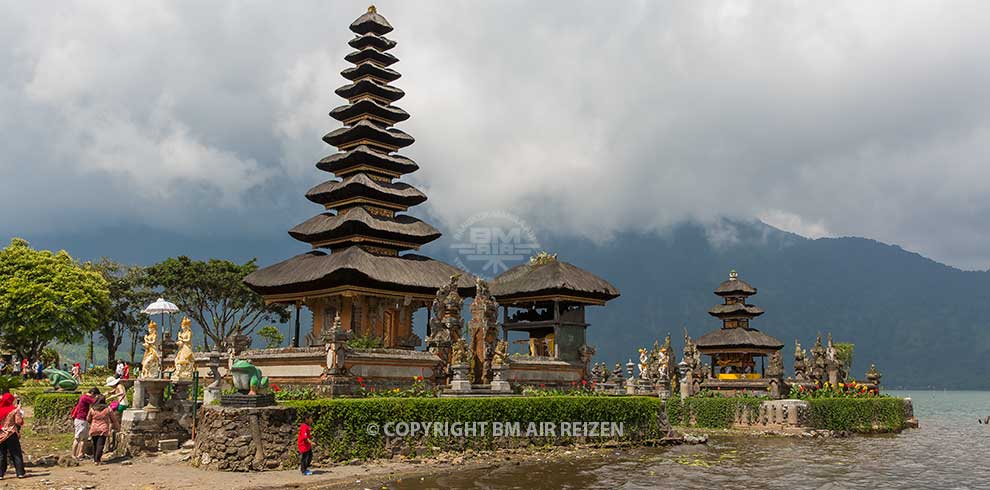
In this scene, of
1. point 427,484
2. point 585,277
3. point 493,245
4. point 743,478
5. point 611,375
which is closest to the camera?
point 427,484

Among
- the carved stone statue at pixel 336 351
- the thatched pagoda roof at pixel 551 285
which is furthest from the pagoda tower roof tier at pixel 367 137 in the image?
the carved stone statue at pixel 336 351

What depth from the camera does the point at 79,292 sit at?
51.9m

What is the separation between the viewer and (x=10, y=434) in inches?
768

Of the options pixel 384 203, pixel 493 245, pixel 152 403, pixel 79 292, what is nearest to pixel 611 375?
pixel 493 245

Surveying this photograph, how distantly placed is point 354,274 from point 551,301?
40.6ft

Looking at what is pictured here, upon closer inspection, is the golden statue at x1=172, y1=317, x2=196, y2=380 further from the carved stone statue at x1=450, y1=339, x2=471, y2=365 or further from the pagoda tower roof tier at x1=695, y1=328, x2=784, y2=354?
the pagoda tower roof tier at x1=695, y1=328, x2=784, y2=354

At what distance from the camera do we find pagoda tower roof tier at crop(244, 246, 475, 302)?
38656 millimetres

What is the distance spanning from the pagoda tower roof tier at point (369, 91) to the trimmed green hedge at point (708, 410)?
24792 mm

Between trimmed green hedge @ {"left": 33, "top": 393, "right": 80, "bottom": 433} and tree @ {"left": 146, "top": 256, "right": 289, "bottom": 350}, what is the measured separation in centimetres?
3287

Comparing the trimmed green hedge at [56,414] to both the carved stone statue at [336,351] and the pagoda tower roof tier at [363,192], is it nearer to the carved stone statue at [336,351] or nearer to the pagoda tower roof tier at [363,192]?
the carved stone statue at [336,351]

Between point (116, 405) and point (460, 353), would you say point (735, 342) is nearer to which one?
point (460, 353)

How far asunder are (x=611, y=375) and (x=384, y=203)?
16109 mm

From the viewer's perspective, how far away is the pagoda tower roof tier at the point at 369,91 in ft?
159

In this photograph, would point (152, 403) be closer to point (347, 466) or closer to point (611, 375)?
point (347, 466)
